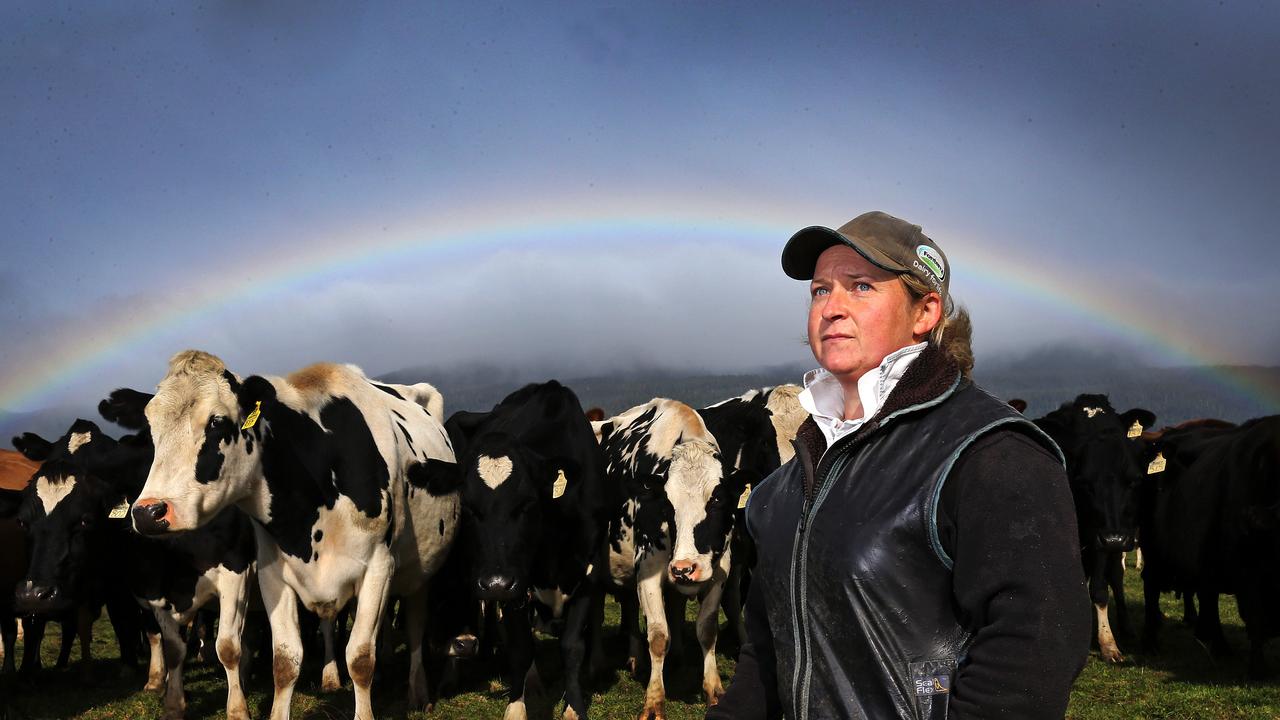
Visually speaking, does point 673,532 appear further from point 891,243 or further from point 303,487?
point 891,243

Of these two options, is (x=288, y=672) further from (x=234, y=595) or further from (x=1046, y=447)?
(x=1046, y=447)

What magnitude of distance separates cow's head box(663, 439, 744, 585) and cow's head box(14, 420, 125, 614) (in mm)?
4725

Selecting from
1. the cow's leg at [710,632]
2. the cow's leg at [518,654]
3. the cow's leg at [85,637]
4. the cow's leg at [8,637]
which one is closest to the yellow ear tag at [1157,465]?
the cow's leg at [710,632]

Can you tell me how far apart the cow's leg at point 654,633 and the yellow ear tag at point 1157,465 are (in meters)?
5.44

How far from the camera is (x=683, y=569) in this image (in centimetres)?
791

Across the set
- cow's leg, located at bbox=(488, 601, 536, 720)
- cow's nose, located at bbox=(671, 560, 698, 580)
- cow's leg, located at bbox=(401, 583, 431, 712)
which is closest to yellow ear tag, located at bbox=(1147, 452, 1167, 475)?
cow's nose, located at bbox=(671, 560, 698, 580)

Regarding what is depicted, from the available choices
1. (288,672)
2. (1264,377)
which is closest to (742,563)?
(288,672)

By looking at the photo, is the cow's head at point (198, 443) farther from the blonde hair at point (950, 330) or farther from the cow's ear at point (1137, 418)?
the cow's ear at point (1137, 418)

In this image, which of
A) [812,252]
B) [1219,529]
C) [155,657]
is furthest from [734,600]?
[812,252]

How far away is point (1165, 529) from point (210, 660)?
10744mm

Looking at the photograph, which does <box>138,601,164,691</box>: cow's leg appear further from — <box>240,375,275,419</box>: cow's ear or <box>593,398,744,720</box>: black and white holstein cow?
→ <box>593,398,744,720</box>: black and white holstein cow

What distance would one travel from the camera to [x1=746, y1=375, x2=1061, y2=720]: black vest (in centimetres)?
221

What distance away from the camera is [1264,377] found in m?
50.2

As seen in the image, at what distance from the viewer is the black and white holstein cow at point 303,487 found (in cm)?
Answer: 673
